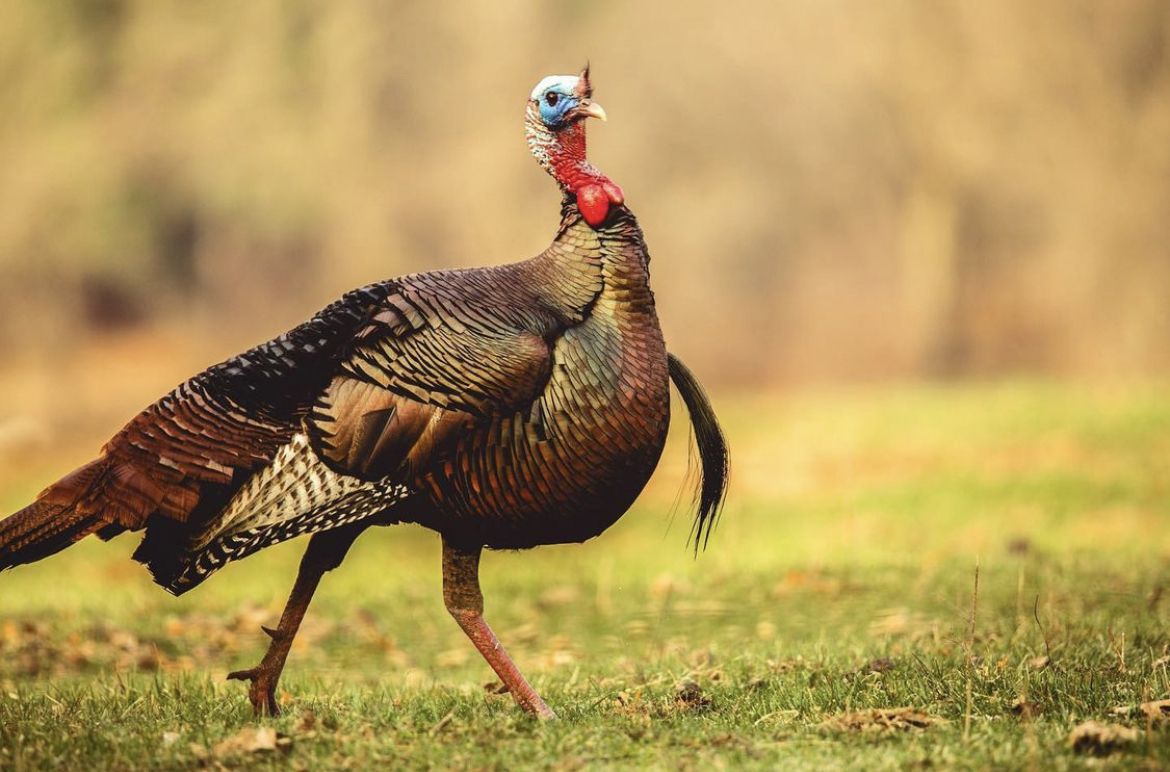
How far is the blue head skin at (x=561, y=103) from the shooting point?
5051 mm

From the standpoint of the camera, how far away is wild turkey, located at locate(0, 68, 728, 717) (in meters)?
4.56

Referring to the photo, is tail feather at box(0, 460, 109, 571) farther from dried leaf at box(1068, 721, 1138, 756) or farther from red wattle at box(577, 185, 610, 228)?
dried leaf at box(1068, 721, 1138, 756)

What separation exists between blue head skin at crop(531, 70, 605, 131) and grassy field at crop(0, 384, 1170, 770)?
2.08m

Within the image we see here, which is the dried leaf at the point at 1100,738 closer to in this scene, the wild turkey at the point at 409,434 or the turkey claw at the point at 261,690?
the wild turkey at the point at 409,434

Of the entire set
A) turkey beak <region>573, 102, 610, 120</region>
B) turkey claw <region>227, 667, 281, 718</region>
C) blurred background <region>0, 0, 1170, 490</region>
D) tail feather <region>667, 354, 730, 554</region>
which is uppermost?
blurred background <region>0, 0, 1170, 490</region>

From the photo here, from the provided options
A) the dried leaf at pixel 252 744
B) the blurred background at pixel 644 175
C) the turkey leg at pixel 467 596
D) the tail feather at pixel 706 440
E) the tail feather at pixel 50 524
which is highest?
the blurred background at pixel 644 175

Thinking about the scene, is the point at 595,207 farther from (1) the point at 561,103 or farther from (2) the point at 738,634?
(2) the point at 738,634

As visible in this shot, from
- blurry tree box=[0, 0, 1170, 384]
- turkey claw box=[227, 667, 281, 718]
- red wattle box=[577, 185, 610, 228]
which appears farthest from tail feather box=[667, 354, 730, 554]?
blurry tree box=[0, 0, 1170, 384]

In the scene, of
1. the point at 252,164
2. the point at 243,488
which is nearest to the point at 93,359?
the point at 252,164

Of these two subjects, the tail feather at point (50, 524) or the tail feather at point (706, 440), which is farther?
the tail feather at point (706, 440)

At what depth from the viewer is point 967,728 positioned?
4.11 m

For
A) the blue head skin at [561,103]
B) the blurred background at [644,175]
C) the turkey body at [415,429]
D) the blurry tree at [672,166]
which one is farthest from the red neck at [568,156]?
the blurry tree at [672,166]

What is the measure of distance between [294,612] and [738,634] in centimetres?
288

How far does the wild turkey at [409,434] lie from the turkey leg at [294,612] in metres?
0.01
